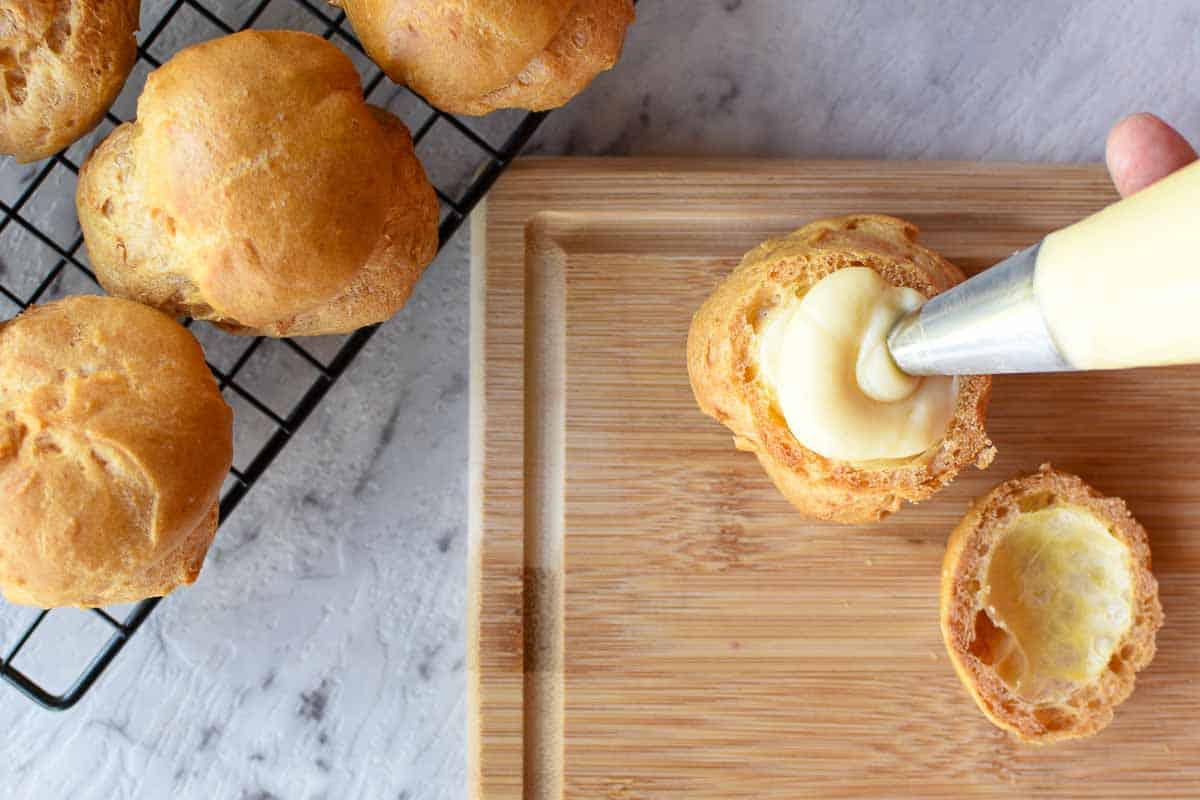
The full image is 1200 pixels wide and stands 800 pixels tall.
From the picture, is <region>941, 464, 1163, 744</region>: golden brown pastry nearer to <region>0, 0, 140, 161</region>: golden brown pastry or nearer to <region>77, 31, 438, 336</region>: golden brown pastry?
<region>77, 31, 438, 336</region>: golden brown pastry

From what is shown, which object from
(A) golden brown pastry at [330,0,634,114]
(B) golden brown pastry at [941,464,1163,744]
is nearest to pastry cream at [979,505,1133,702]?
(B) golden brown pastry at [941,464,1163,744]

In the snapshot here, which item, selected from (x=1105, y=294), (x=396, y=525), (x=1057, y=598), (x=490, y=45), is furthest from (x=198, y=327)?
(x=1057, y=598)

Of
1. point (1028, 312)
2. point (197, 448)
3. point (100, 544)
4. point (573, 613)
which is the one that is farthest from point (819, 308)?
point (100, 544)

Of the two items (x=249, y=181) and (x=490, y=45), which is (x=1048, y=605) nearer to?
(x=490, y=45)

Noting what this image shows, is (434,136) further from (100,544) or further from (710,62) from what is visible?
(100,544)

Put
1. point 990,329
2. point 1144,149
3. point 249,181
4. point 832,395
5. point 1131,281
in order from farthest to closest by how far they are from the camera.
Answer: point 1144,149 → point 832,395 → point 249,181 → point 990,329 → point 1131,281

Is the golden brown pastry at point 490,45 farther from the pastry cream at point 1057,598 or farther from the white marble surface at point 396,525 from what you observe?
the pastry cream at point 1057,598

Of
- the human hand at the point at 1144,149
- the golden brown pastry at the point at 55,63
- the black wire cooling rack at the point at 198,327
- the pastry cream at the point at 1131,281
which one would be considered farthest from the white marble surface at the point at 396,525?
the pastry cream at the point at 1131,281
